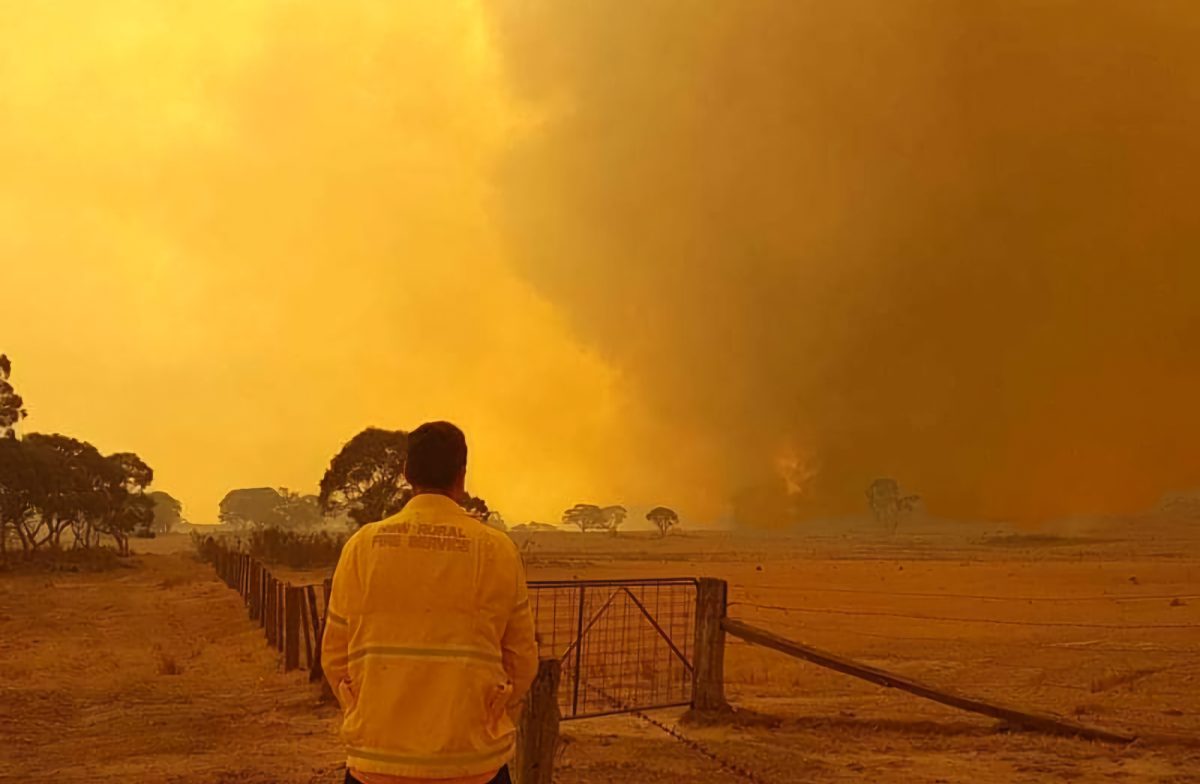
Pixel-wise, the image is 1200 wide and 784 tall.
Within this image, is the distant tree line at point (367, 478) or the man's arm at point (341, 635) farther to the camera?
the distant tree line at point (367, 478)

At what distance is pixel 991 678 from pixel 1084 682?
3.23ft

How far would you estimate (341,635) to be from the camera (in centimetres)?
307

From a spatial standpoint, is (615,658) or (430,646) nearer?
(430,646)

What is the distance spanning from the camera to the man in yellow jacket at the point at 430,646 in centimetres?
286

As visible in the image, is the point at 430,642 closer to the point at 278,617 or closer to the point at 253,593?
the point at 278,617

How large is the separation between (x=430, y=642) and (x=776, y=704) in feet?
27.3

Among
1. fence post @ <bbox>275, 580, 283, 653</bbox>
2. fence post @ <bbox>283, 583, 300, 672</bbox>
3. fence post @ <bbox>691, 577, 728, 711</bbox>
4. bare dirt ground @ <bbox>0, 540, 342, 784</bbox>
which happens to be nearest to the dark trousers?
bare dirt ground @ <bbox>0, 540, 342, 784</bbox>

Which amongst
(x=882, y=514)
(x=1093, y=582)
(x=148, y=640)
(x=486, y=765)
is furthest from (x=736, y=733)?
(x=882, y=514)

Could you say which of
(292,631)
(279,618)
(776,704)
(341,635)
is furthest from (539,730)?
(279,618)

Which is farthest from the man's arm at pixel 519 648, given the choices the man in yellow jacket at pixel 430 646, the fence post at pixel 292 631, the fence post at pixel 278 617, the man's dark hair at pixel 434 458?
the fence post at pixel 278 617

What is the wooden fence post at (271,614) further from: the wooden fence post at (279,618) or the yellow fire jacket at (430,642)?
the yellow fire jacket at (430,642)

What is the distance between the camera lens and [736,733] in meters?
9.22

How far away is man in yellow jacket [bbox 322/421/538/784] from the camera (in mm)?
2861

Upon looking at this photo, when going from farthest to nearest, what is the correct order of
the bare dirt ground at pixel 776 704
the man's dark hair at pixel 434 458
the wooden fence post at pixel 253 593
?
the wooden fence post at pixel 253 593 < the bare dirt ground at pixel 776 704 < the man's dark hair at pixel 434 458
